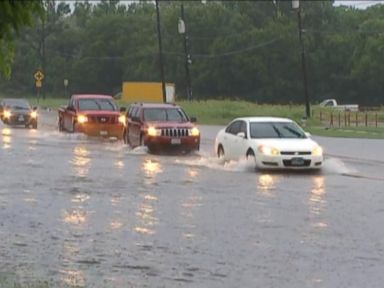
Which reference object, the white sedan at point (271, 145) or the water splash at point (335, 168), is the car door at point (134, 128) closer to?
the white sedan at point (271, 145)

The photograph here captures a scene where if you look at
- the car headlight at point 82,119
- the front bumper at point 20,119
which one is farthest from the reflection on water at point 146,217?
the front bumper at point 20,119

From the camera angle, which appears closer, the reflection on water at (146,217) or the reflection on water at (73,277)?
the reflection on water at (73,277)

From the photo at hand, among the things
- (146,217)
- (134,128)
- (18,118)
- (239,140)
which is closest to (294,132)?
(239,140)

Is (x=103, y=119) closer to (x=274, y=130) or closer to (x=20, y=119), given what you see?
(x=20, y=119)

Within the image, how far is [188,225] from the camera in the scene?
44.1 ft

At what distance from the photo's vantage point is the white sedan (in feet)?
74.2

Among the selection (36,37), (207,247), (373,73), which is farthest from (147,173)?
(36,37)

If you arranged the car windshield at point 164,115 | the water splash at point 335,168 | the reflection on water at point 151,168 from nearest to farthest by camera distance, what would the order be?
the reflection on water at point 151,168 → the water splash at point 335,168 → the car windshield at point 164,115

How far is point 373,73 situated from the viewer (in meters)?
100

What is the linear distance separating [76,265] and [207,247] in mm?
1998

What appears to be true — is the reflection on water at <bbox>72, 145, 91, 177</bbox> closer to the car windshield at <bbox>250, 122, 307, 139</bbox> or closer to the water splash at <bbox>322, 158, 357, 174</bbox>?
the car windshield at <bbox>250, 122, 307, 139</bbox>

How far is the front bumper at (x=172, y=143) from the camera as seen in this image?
28.8 metres

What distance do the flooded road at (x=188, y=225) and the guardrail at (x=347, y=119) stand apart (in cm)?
2887

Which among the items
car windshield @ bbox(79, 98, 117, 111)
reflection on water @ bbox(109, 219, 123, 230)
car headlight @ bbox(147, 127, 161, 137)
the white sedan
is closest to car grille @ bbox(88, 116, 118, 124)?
car windshield @ bbox(79, 98, 117, 111)
